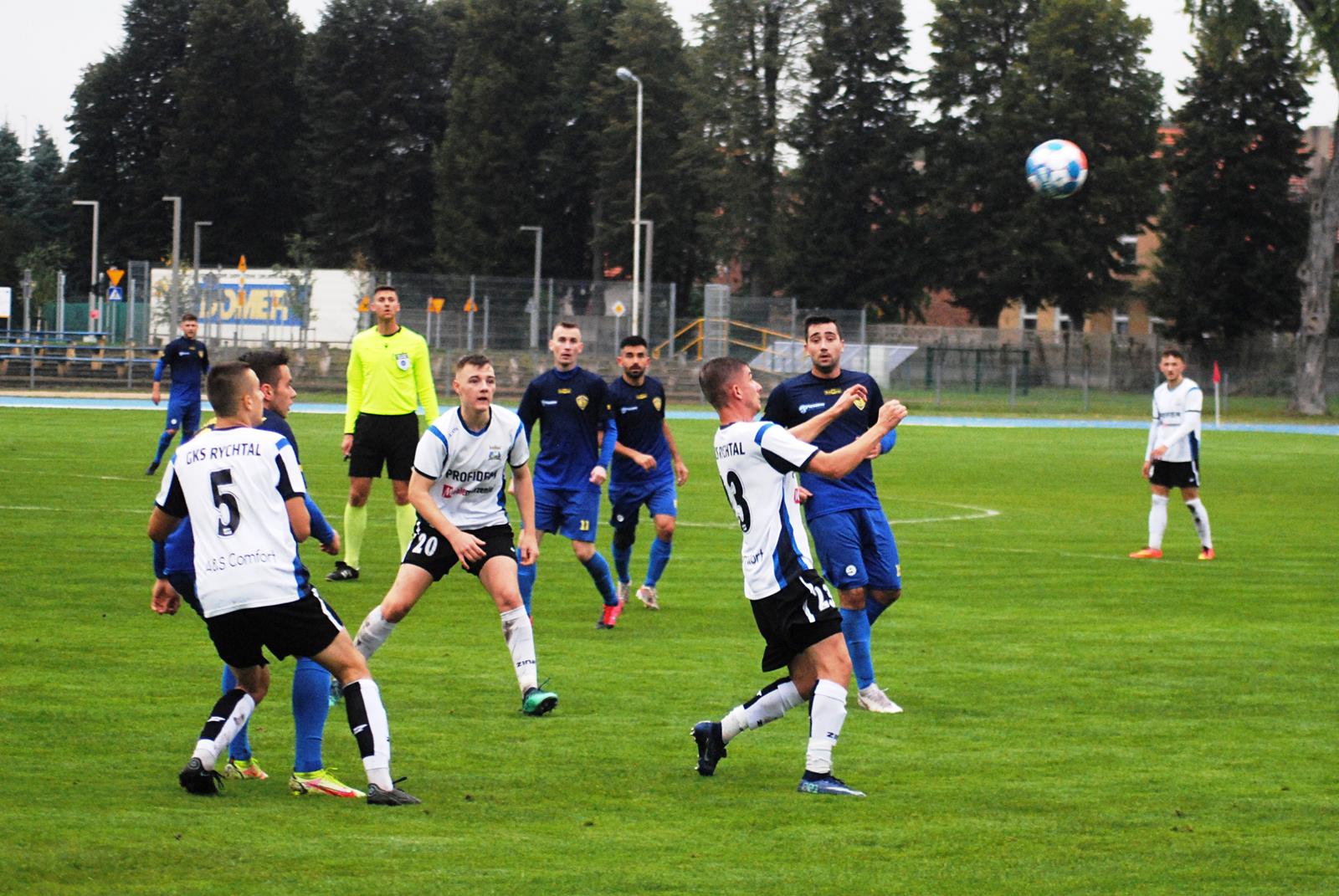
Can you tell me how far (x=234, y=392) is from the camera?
21.7 feet

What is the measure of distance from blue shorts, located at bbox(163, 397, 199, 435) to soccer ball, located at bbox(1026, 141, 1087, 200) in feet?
44.7

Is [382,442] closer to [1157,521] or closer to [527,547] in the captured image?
[527,547]

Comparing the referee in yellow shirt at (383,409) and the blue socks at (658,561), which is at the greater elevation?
the referee in yellow shirt at (383,409)

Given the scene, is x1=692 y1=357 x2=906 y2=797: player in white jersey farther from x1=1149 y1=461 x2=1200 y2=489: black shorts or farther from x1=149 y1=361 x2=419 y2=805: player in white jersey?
x1=1149 y1=461 x2=1200 y2=489: black shorts

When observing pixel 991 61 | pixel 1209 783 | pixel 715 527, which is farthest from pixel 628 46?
pixel 1209 783

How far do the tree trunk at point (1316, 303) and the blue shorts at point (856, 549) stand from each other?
153 ft

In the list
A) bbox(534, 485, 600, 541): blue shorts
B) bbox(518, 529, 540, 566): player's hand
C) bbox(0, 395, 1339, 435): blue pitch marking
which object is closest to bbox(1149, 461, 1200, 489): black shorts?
bbox(534, 485, 600, 541): blue shorts

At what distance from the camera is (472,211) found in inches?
3260

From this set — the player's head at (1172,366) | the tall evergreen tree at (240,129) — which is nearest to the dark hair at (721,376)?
the player's head at (1172,366)

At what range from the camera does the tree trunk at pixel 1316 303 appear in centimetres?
5234

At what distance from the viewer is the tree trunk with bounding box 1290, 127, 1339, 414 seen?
52.3 metres

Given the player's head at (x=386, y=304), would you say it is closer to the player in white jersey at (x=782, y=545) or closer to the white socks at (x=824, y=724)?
the player in white jersey at (x=782, y=545)

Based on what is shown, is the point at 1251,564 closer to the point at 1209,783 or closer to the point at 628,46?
the point at 1209,783

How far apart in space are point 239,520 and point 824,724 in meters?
2.47
